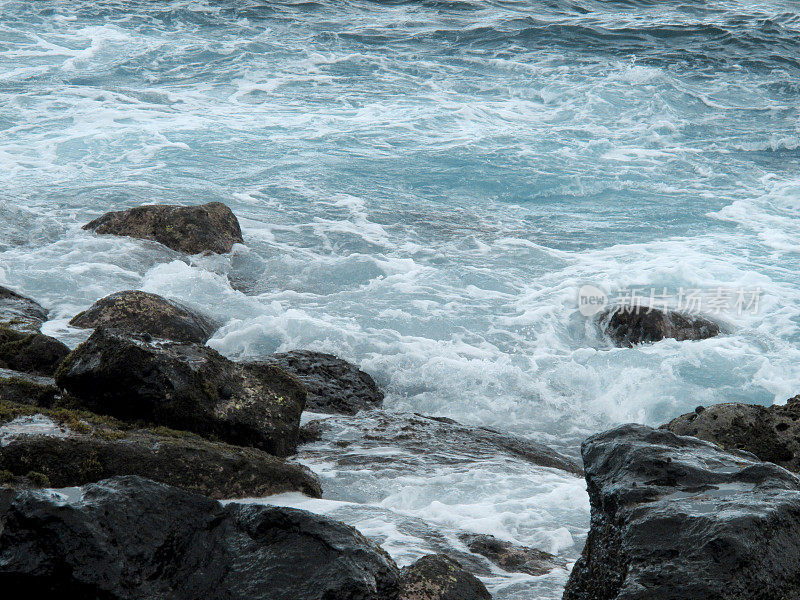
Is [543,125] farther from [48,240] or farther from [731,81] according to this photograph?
[48,240]

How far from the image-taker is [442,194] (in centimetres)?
1329

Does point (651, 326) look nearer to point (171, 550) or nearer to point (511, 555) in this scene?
point (511, 555)

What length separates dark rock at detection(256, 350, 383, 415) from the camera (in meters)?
6.72

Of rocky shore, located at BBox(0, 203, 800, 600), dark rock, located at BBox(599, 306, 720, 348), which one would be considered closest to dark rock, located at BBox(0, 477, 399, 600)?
rocky shore, located at BBox(0, 203, 800, 600)

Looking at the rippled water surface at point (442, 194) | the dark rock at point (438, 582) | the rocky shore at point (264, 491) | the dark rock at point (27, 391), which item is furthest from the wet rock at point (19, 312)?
the dark rock at point (438, 582)

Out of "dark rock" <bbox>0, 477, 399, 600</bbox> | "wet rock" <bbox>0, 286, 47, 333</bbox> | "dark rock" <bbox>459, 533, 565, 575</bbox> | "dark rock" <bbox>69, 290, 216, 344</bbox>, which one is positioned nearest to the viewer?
"dark rock" <bbox>0, 477, 399, 600</bbox>

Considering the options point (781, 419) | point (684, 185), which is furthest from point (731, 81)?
point (781, 419)

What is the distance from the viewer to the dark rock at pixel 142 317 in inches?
289

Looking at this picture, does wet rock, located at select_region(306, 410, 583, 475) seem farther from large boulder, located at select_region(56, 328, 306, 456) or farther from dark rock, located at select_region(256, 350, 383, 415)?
large boulder, located at select_region(56, 328, 306, 456)

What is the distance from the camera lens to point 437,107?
59.7 feet

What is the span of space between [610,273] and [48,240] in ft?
24.4

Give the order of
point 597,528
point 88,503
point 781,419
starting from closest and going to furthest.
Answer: point 88,503, point 597,528, point 781,419

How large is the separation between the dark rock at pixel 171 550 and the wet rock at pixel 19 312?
426 centimetres

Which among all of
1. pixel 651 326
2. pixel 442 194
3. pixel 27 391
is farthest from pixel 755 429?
pixel 442 194
